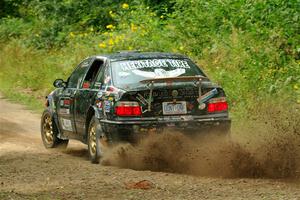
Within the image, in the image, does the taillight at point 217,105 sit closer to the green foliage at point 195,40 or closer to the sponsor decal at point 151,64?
the sponsor decal at point 151,64

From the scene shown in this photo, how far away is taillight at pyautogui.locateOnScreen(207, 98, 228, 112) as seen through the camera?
984 centimetres

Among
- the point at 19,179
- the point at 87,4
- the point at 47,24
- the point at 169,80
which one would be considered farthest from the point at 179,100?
the point at 47,24

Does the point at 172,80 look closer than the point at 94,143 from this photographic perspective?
Yes

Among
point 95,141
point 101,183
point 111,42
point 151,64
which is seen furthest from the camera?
point 111,42

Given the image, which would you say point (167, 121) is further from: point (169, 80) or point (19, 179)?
point (19, 179)

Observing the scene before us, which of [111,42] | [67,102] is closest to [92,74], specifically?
[67,102]

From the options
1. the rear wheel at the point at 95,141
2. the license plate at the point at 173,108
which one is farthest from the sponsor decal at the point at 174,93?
the rear wheel at the point at 95,141

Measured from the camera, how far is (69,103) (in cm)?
1138

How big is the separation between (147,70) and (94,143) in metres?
1.23

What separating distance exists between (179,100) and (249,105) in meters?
4.07

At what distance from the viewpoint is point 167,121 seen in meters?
9.55

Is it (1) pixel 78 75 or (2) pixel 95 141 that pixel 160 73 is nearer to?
(2) pixel 95 141

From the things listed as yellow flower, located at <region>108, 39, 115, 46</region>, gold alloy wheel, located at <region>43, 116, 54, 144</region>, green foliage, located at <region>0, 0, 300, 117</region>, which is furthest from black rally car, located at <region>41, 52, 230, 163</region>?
yellow flower, located at <region>108, 39, 115, 46</region>

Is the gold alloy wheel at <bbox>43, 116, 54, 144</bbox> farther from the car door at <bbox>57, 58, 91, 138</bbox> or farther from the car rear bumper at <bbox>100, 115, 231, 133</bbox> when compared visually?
the car rear bumper at <bbox>100, 115, 231, 133</bbox>
